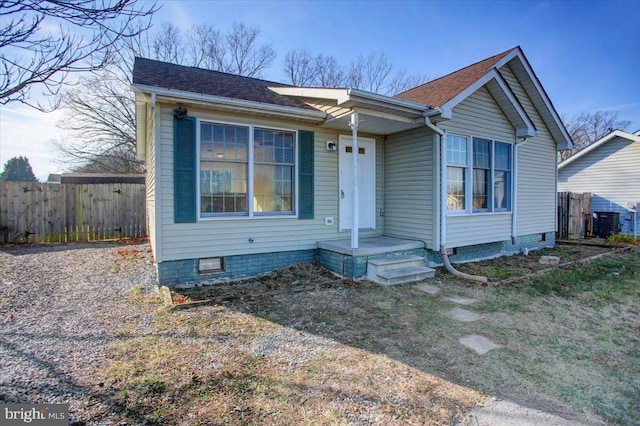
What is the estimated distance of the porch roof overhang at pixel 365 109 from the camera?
5.41 meters

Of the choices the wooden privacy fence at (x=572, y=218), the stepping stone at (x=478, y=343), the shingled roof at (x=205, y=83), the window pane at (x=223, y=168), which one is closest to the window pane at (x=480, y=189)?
the shingled roof at (x=205, y=83)

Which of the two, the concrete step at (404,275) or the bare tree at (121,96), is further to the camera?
the bare tree at (121,96)

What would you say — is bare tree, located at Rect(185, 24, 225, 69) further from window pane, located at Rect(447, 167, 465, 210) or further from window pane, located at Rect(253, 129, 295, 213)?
window pane, located at Rect(447, 167, 465, 210)

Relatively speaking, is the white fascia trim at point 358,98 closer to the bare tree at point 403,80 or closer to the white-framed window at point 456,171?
the white-framed window at point 456,171

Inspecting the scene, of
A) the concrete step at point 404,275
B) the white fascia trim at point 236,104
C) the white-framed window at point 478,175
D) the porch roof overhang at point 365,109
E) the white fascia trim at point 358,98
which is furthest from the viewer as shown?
the white-framed window at point 478,175

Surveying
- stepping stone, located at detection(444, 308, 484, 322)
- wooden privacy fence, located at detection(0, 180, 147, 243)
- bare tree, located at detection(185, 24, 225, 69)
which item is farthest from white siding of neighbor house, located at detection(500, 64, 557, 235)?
Result: bare tree, located at detection(185, 24, 225, 69)

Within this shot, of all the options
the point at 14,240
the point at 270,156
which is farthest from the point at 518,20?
the point at 14,240

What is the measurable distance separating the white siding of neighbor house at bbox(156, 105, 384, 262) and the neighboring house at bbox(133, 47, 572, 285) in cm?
2

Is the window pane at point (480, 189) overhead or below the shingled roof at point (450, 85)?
below

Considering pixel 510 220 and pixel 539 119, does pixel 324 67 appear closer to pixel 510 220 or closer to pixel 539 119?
pixel 539 119

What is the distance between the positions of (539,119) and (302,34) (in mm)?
11668

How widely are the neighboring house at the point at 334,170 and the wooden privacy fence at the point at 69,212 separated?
4780mm

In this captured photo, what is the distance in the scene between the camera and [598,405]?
2.43 m

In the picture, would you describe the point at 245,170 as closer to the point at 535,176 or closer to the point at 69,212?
the point at 535,176
